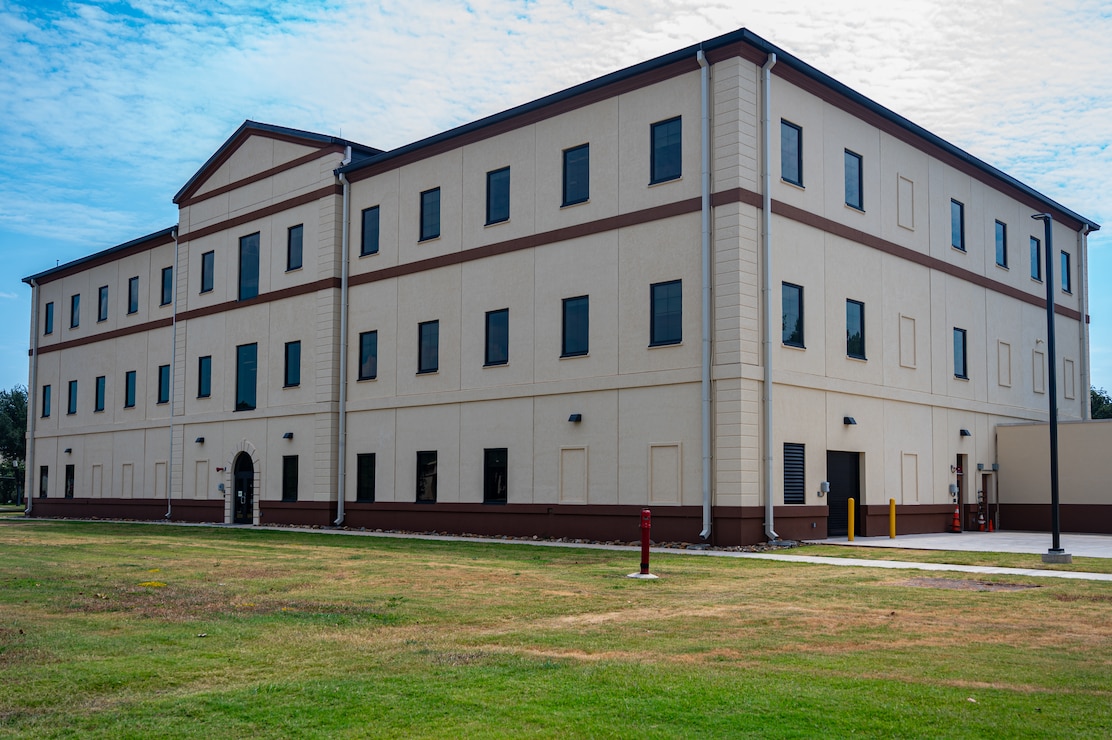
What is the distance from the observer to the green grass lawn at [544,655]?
273 inches

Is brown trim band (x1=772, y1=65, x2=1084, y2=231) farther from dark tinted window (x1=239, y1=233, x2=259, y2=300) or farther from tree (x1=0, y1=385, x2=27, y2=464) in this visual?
tree (x1=0, y1=385, x2=27, y2=464)

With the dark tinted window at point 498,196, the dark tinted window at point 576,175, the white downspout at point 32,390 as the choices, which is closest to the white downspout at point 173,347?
the white downspout at point 32,390

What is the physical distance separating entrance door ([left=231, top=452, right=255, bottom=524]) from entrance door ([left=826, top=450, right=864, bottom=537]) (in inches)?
840

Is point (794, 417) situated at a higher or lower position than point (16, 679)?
higher

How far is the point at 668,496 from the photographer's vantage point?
25391 millimetres

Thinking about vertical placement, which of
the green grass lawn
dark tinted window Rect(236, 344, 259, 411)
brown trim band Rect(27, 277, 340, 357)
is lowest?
the green grass lawn

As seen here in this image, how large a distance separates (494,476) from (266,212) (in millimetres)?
15293


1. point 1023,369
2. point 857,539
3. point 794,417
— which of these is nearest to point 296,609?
point 794,417

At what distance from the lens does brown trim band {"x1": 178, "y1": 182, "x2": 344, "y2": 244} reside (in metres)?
36.1

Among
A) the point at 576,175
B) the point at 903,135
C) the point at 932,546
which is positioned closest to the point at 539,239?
the point at 576,175

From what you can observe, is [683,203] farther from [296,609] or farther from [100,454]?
[100,454]

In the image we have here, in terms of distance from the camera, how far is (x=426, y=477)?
1262 inches

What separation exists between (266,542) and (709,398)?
459 inches

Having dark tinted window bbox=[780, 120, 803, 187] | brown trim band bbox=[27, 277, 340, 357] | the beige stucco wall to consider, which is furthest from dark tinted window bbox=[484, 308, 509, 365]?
the beige stucco wall
